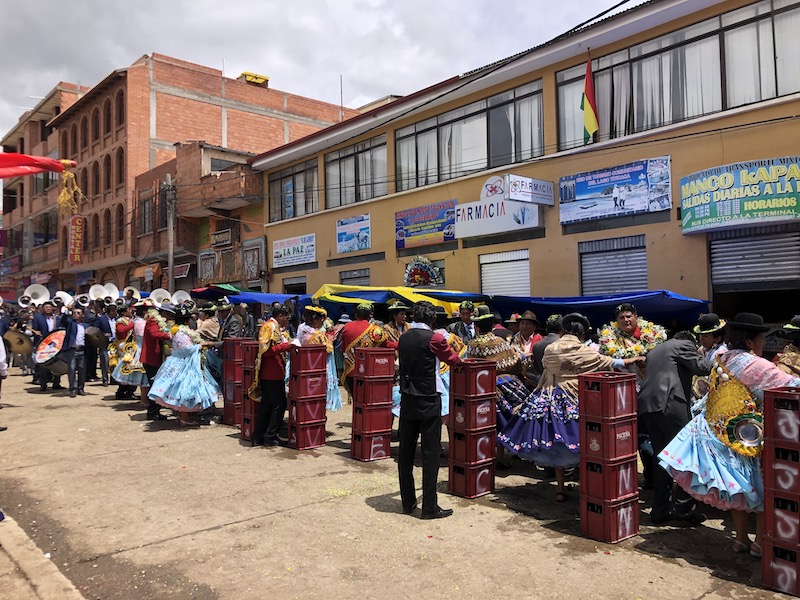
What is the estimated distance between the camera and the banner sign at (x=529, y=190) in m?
14.2

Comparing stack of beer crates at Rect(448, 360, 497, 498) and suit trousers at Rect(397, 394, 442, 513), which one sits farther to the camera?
stack of beer crates at Rect(448, 360, 497, 498)

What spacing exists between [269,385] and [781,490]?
602cm

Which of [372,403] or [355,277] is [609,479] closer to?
[372,403]

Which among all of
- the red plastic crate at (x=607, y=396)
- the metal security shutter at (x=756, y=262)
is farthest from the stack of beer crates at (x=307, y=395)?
the metal security shutter at (x=756, y=262)

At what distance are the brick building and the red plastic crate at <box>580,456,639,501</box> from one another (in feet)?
97.0

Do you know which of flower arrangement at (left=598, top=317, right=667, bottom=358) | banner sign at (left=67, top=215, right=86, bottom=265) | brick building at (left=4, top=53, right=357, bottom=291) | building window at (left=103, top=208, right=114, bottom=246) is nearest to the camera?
flower arrangement at (left=598, top=317, right=667, bottom=358)

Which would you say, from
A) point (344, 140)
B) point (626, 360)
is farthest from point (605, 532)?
point (344, 140)

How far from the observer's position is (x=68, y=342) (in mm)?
12695

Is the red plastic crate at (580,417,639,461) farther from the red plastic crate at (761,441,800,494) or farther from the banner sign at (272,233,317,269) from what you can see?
Result: the banner sign at (272,233,317,269)

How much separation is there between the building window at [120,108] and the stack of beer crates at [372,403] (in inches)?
1216

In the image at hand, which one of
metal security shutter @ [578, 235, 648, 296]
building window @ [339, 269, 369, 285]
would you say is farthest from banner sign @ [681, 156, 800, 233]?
building window @ [339, 269, 369, 285]

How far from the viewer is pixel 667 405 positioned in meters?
5.34

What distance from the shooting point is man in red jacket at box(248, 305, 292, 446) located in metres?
8.12

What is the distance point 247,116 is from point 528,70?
23649 millimetres
